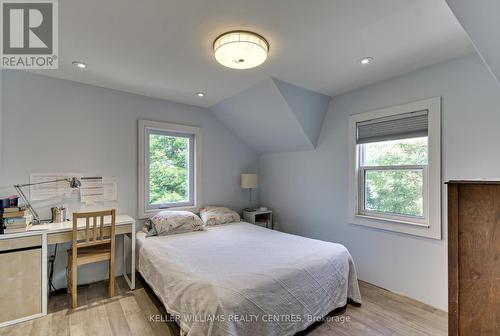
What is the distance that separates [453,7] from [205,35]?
63.7 inches

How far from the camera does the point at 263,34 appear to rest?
6.12ft

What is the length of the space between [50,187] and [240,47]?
2.60m

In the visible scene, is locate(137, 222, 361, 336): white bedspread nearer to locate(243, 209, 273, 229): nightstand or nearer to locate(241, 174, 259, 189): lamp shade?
locate(243, 209, 273, 229): nightstand

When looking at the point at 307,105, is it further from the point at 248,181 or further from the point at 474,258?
the point at 474,258

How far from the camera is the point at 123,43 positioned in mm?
1999

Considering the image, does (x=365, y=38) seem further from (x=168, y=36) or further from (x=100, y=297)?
(x=100, y=297)

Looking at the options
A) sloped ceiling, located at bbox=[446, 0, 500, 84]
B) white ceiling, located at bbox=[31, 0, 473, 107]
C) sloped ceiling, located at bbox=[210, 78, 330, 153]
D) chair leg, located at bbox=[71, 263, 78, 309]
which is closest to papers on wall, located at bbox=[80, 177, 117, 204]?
chair leg, located at bbox=[71, 263, 78, 309]

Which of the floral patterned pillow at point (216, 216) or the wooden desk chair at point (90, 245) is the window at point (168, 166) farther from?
the wooden desk chair at point (90, 245)

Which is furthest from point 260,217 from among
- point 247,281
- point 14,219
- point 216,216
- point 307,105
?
point 14,219

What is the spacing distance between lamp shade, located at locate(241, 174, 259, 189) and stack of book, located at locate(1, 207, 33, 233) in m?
2.76

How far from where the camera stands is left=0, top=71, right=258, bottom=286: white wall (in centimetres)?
253

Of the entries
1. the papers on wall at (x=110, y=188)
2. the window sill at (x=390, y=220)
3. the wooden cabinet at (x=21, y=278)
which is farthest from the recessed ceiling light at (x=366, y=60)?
the wooden cabinet at (x=21, y=278)

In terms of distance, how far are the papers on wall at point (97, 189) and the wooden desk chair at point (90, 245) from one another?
0.42 m

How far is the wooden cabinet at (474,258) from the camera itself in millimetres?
1005
